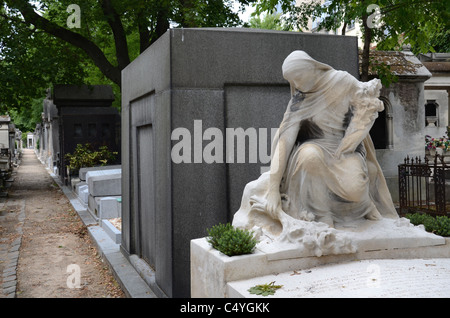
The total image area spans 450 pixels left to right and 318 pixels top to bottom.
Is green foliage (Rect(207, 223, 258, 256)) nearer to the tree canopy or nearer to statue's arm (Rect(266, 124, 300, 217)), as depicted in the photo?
statue's arm (Rect(266, 124, 300, 217))

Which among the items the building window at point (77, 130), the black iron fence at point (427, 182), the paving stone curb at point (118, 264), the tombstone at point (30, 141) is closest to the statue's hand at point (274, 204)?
the paving stone curb at point (118, 264)

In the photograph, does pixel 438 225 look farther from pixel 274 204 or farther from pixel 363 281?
pixel 274 204

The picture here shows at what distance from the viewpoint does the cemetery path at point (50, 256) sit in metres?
6.77

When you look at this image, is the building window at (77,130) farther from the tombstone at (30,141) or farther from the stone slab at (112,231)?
the tombstone at (30,141)

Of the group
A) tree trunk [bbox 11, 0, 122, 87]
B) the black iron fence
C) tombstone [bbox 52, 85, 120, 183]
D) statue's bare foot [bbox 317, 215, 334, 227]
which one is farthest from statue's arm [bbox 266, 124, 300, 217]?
tombstone [bbox 52, 85, 120, 183]

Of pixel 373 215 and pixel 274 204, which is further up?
pixel 274 204

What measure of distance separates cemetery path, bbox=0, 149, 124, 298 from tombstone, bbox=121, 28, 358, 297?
4.57ft

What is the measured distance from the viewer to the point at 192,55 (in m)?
5.74

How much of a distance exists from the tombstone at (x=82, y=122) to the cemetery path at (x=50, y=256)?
4775 mm

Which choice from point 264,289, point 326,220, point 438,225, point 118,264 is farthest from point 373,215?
point 118,264

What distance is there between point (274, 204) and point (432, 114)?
14233 mm

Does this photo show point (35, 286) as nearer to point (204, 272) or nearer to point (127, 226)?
point (127, 226)

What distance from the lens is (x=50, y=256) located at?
8.63m

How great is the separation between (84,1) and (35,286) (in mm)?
11861
